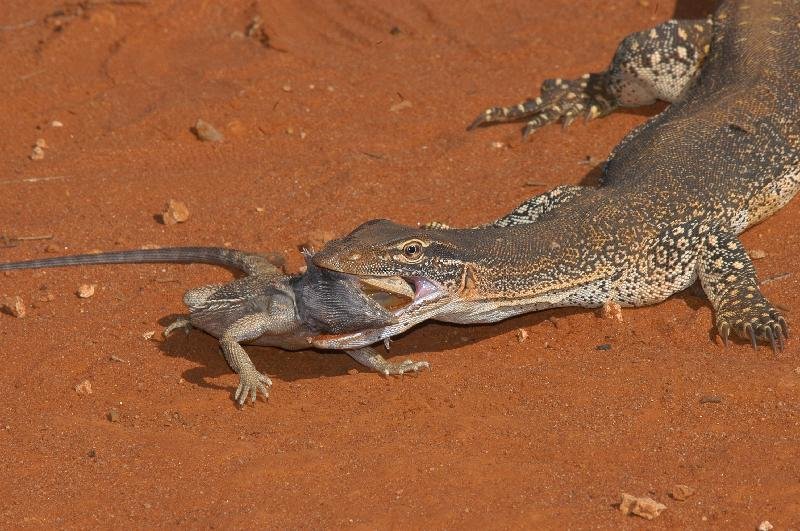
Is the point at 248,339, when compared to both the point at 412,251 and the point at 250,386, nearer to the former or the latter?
the point at 250,386

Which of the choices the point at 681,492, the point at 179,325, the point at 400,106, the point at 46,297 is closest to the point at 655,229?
the point at 681,492

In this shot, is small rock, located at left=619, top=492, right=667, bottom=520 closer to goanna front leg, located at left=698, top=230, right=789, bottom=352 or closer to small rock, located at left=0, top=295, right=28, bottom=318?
goanna front leg, located at left=698, top=230, right=789, bottom=352

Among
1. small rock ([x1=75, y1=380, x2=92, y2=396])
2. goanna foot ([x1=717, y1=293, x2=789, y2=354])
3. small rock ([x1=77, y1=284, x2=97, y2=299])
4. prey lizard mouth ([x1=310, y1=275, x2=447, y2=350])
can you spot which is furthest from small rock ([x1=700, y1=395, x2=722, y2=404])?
small rock ([x1=77, y1=284, x2=97, y2=299])

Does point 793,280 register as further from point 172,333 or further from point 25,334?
point 25,334

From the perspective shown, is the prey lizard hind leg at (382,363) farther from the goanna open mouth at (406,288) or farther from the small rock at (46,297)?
the small rock at (46,297)

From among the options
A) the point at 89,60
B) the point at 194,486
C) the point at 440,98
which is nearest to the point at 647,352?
the point at 194,486
